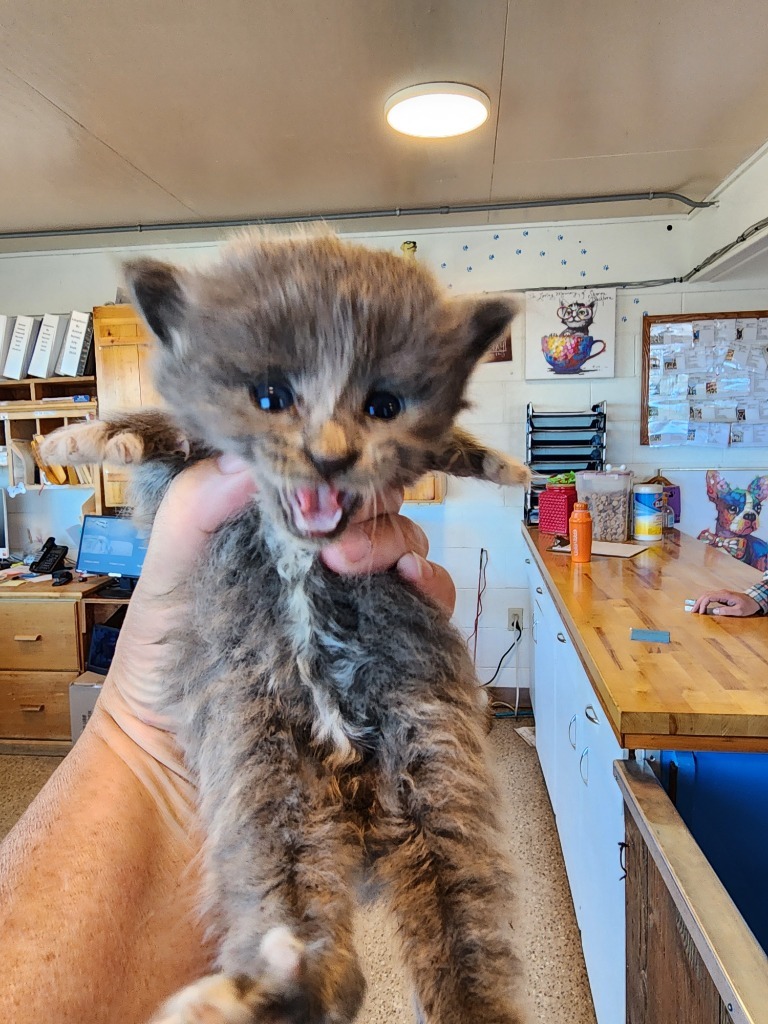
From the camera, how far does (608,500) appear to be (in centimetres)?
270

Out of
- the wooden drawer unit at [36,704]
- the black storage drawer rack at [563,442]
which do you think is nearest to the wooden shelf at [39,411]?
the wooden drawer unit at [36,704]

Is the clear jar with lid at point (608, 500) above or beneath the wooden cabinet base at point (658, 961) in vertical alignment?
above

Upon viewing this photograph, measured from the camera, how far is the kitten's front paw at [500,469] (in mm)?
679

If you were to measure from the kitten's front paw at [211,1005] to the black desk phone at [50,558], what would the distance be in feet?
11.1

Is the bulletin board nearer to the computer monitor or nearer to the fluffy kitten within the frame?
the computer monitor

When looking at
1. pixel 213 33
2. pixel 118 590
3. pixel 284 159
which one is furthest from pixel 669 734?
pixel 118 590

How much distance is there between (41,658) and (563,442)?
2773mm

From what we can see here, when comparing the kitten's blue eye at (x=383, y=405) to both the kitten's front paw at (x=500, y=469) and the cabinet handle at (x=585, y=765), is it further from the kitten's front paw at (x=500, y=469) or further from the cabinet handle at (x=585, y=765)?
the cabinet handle at (x=585, y=765)

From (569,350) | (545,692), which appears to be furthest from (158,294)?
(569,350)

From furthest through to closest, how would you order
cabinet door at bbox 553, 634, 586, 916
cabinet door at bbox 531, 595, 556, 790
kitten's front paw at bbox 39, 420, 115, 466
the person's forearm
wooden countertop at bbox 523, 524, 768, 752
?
cabinet door at bbox 531, 595, 556, 790 < cabinet door at bbox 553, 634, 586, 916 < wooden countertop at bbox 523, 524, 768, 752 < the person's forearm < kitten's front paw at bbox 39, 420, 115, 466

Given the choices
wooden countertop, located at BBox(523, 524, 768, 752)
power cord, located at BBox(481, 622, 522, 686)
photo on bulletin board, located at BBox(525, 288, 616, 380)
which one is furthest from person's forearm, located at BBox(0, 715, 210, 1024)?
photo on bulletin board, located at BBox(525, 288, 616, 380)

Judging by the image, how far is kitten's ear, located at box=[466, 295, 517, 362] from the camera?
554 mm

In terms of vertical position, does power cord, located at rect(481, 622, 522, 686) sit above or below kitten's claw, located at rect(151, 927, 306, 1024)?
below

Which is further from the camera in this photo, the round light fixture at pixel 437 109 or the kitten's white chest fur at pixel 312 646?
the round light fixture at pixel 437 109
